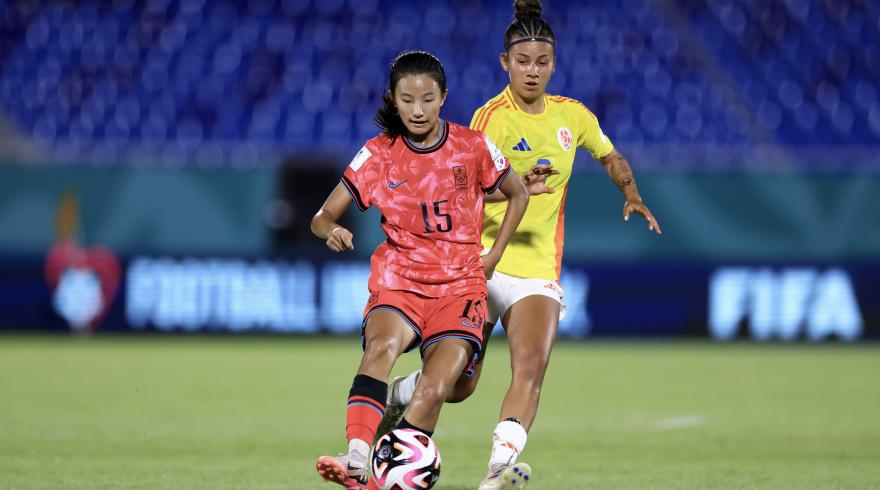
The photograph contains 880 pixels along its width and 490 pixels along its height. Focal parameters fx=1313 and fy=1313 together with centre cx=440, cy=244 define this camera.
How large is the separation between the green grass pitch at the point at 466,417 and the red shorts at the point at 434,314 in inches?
39.5

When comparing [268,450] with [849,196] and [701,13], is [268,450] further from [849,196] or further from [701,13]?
[701,13]

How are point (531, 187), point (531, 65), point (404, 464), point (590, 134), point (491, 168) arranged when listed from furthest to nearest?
point (590, 134), point (531, 65), point (531, 187), point (491, 168), point (404, 464)

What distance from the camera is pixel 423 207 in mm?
5605

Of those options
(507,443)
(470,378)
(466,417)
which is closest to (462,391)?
(470,378)

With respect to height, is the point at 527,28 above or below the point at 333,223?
above

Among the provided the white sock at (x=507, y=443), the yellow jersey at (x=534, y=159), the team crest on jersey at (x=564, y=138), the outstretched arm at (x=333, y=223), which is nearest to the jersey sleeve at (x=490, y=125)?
the yellow jersey at (x=534, y=159)

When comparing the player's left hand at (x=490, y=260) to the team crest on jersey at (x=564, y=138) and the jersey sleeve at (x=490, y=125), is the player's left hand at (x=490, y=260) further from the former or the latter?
the team crest on jersey at (x=564, y=138)

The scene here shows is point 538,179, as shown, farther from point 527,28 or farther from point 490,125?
point 527,28

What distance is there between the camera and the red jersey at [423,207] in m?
5.61

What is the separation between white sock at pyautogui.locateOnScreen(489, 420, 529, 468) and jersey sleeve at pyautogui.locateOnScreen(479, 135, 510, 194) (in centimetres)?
104

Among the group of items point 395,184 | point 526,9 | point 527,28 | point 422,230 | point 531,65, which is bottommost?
point 422,230

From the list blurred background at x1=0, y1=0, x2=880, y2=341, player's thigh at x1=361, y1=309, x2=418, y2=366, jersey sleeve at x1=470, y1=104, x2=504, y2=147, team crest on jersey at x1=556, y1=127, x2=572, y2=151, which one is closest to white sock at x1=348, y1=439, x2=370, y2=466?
player's thigh at x1=361, y1=309, x2=418, y2=366

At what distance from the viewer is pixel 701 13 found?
20.5 meters

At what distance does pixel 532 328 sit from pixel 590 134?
1.10m
